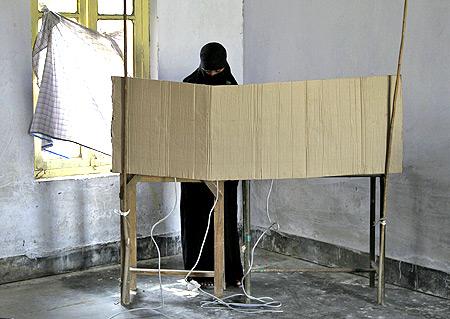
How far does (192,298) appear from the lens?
191 inches

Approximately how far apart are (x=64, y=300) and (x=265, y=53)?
2.25m

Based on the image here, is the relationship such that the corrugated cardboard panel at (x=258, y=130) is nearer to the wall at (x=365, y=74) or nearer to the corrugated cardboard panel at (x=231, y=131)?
the corrugated cardboard panel at (x=231, y=131)

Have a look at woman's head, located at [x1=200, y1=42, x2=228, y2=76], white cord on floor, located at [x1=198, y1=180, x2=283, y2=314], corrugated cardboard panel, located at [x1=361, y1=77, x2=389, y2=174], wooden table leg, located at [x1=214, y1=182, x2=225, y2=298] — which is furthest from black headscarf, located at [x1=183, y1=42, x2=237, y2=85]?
white cord on floor, located at [x1=198, y1=180, x2=283, y2=314]

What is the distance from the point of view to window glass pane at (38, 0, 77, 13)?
17.4ft

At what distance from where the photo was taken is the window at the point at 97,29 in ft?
17.5

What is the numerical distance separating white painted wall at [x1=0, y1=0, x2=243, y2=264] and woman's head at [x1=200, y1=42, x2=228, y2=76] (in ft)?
2.98

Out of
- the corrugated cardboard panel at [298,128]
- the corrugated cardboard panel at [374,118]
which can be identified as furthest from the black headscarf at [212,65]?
the corrugated cardboard panel at [374,118]

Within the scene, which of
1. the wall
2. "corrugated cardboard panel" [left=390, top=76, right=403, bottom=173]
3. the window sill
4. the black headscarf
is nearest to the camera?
"corrugated cardboard panel" [left=390, top=76, right=403, bottom=173]

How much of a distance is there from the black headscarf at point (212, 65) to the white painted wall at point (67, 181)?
0.85 meters

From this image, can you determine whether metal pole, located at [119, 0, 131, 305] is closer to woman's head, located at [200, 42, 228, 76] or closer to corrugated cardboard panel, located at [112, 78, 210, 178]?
corrugated cardboard panel, located at [112, 78, 210, 178]

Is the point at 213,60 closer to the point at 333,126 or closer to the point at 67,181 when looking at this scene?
the point at 333,126

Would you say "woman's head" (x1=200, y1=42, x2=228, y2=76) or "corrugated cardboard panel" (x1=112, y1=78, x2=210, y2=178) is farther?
"woman's head" (x1=200, y1=42, x2=228, y2=76)

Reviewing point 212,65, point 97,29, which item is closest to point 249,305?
point 212,65

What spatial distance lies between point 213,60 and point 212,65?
0.09 ft
